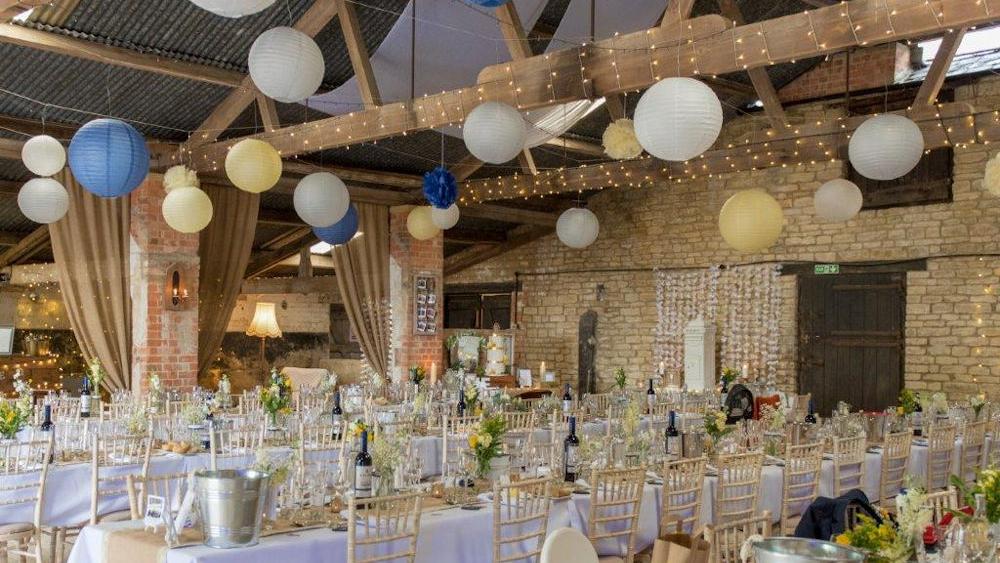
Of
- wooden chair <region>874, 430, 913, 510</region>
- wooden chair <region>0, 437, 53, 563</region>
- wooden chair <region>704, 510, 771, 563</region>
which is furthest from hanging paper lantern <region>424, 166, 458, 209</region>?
wooden chair <region>704, 510, 771, 563</region>

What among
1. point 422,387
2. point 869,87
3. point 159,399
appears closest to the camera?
point 159,399

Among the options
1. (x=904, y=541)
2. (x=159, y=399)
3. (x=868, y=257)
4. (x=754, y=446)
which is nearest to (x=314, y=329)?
(x=159, y=399)

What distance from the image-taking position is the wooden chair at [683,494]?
5625 millimetres

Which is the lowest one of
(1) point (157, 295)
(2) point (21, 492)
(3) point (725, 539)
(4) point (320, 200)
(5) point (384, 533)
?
(2) point (21, 492)

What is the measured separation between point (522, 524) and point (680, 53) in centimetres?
326

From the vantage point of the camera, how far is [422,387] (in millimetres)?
11352

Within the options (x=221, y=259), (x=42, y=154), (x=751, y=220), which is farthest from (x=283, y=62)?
(x=221, y=259)

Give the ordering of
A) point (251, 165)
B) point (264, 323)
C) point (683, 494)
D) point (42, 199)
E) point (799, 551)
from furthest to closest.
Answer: point (264, 323)
point (42, 199)
point (251, 165)
point (683, 494)
point (799, 551)

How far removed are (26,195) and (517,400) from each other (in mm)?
4594

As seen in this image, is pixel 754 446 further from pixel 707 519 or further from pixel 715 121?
pixel 715 121

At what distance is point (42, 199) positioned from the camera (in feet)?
26.3

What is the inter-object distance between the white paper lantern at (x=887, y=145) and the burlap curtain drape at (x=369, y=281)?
7.37m

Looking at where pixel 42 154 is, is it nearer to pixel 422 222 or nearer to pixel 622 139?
pixel 422 222

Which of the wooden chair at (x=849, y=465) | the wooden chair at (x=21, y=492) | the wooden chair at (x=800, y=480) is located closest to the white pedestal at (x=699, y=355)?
the wooden chair at (x=849, y=465)
